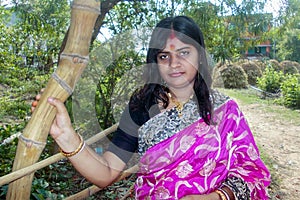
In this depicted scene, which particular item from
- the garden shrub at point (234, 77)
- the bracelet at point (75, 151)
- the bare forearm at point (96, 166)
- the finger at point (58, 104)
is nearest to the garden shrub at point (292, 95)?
the garden shrub at point (234, 77)

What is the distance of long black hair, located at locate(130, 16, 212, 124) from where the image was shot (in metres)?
1.22

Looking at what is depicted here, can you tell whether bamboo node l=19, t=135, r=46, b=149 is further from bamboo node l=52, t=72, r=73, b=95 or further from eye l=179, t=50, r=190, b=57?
eye l=179, t=50, r=190, b=57

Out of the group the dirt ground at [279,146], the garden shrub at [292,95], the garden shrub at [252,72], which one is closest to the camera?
the dirt ground at [279,146]

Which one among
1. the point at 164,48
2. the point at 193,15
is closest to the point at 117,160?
the point at 164,48

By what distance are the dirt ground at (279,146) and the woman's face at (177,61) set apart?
3.19 meters

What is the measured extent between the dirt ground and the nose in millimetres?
3238

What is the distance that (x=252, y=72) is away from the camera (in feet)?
48.0

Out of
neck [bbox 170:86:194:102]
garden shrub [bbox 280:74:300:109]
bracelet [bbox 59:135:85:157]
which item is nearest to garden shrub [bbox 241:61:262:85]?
garden shrub [bbox 280:74:300:109]

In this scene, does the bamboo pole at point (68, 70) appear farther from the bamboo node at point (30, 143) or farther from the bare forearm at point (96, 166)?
the bare forearm at point (96, 166)

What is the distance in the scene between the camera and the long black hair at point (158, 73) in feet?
3.99

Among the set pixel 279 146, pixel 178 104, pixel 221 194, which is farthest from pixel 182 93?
pixel 279 146

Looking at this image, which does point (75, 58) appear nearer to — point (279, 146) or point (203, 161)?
point (203, 161)

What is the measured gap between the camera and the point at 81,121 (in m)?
1.16

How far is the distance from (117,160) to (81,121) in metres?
0.19
